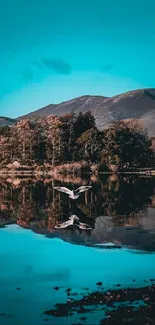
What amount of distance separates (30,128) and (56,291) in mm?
99676

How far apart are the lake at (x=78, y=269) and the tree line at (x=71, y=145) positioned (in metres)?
Answer: 71.5

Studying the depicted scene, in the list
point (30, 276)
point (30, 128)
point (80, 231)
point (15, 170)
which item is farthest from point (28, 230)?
point (30, 128)

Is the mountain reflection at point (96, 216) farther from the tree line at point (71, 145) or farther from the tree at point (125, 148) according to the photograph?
the tree line at point (71, 145)

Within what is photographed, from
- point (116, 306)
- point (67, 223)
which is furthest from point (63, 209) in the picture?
point (116, 306)

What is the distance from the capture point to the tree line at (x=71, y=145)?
341ft

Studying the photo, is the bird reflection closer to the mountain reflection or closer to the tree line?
the mountain reflection

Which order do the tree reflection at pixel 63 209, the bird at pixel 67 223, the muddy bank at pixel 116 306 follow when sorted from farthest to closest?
the tree reflection at pixel 63 209 < the bird at pixel 67 223 < the muddy bank at pixel 116 306

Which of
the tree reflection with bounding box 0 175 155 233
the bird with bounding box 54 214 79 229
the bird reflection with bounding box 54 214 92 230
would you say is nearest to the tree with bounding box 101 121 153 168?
the tree reflection with bounding box 0 175 155 233

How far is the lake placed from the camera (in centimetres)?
1085

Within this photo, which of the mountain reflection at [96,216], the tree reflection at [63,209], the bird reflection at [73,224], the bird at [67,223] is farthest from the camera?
the tree reflection at [63,209]

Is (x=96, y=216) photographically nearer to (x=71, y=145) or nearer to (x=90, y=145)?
(x=90, y=145)

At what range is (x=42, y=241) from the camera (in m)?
21.8

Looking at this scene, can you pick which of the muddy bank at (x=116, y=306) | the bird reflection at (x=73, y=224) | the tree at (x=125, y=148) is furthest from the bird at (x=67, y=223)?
the tree at (x=125, y=148)

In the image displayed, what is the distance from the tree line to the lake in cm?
7147
